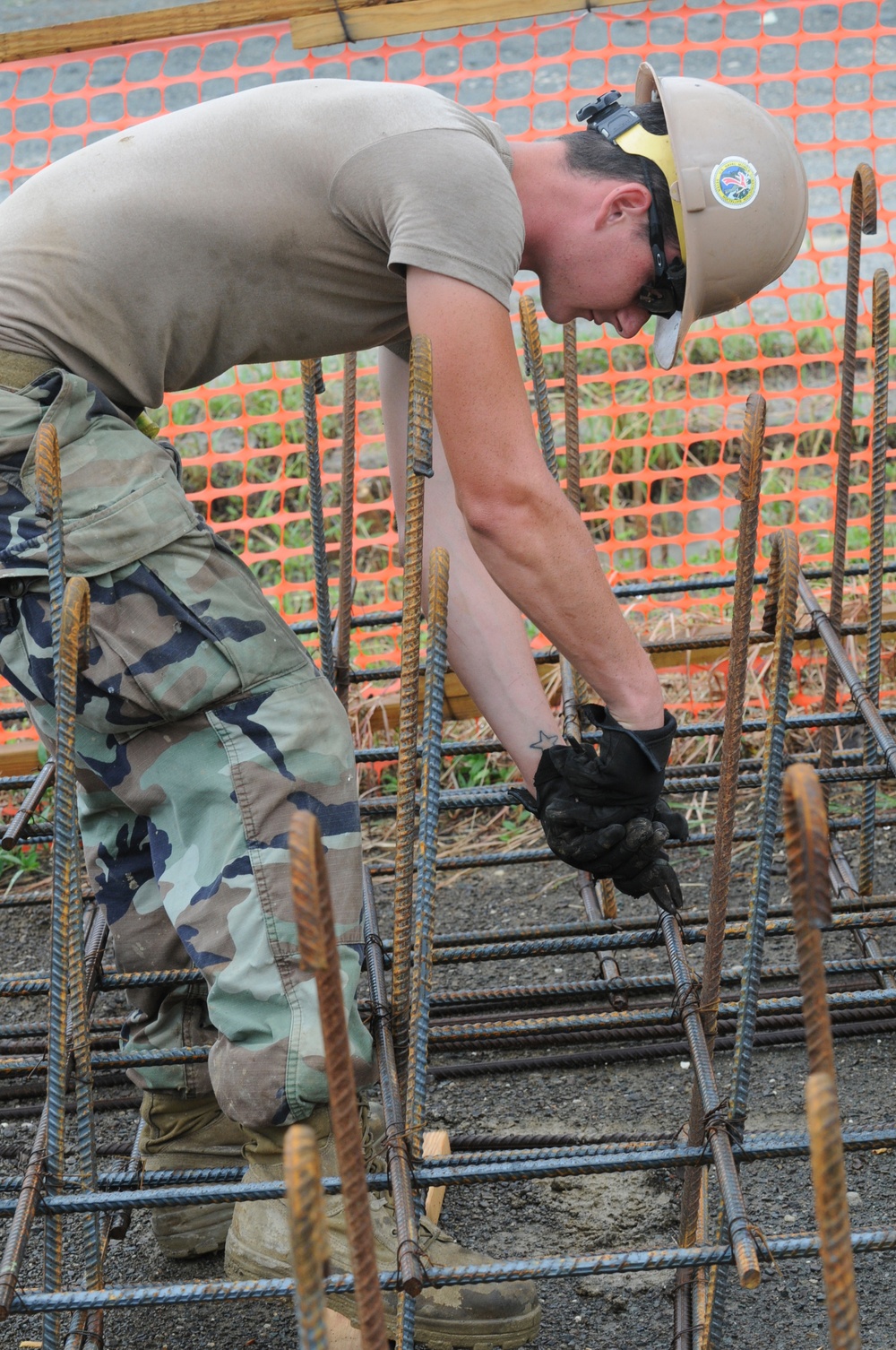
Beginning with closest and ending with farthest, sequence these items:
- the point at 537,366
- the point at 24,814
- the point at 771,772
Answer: the point at 771,772 → the point at 537,366 → the point at 24,814

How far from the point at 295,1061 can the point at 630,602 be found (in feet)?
8.56

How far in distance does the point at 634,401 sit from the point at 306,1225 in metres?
4.96

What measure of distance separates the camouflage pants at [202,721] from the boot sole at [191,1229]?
420 mm

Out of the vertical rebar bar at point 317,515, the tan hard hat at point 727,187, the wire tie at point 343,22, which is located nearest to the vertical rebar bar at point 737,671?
the tan hard hat at point 727,187

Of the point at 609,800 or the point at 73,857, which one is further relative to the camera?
the point at 609,800

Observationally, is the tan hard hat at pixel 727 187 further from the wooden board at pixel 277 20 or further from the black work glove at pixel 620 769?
the wooden board at pixel 277 20

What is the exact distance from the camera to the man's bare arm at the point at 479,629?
8.30 ft

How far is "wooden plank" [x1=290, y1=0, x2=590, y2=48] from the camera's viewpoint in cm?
Result: 398

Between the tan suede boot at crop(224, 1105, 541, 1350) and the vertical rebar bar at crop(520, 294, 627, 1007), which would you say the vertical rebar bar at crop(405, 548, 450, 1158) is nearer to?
the tan suede boot at crop(224, 1105, 541, 1350)

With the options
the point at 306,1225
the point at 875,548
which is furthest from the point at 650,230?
the point at 306,1225

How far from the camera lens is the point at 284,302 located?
7.67 feet

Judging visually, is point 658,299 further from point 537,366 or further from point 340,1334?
point 340,1334

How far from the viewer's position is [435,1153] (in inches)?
102

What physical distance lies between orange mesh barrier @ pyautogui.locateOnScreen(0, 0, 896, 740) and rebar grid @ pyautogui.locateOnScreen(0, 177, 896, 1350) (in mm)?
1426
